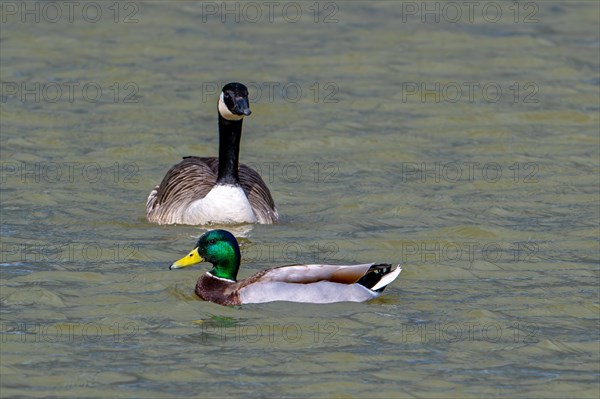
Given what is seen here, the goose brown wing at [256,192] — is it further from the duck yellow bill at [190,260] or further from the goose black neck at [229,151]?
the duck yellow bill at [190,260]

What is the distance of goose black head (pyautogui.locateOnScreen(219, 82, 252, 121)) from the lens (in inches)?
674

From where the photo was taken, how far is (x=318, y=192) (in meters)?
18.7

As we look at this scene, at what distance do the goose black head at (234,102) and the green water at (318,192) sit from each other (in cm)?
134

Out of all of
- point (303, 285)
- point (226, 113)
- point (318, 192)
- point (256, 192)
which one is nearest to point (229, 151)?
point (226, 113)

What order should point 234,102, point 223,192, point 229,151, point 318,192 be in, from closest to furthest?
point 223,192, point 234,102, point 229,151, point 318,192

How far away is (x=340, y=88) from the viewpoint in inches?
905

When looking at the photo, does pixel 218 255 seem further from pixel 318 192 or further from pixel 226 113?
pixel 318 192

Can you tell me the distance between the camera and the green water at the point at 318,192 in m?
12.0

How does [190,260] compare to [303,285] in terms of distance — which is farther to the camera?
[190,260]

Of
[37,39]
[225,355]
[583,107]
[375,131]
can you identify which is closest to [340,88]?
[375,131]

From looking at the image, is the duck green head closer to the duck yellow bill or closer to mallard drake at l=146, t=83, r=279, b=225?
the duck yellow bill

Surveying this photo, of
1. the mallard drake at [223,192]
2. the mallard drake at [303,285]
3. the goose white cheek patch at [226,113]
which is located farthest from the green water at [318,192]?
the goose white cheek patch at [226,113]

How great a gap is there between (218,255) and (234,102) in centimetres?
377

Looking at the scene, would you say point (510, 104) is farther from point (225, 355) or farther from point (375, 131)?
point (225, 355)
